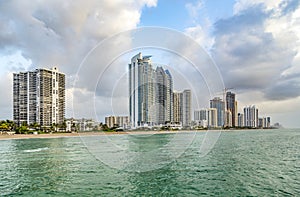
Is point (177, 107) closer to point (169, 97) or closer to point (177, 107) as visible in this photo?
point (177, 107)

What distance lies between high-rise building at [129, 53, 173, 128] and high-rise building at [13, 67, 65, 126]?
6164cm

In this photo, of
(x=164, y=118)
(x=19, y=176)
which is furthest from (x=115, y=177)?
(x=164, y=118)

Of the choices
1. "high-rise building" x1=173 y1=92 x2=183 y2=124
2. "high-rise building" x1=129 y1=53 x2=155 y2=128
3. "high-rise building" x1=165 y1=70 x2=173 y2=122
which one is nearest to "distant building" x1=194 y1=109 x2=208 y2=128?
"high-rise building" x1=173 y1=92 x2=183 y2=124

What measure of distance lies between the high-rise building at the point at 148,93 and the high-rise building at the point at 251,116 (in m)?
104

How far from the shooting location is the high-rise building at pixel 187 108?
538cm

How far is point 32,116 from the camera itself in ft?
217

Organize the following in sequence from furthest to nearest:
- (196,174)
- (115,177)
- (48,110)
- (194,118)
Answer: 1. (48,110)
2. (196,174)
3. (115,177)
4. (194,118)

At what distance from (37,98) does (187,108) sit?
6587 cm

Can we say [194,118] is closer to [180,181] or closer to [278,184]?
[180,181]

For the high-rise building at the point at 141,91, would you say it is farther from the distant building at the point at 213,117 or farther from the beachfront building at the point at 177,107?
the distant building at the point at 213,117

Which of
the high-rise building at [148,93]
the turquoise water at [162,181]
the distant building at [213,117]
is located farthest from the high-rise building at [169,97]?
the turquoise water at [162,181]

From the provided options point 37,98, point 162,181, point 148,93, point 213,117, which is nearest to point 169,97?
point 148,93

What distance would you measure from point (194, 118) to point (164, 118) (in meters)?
0.70

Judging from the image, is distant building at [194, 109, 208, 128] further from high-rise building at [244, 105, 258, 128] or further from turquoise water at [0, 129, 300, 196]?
high-rise building at [244, 105, 258, 128]
